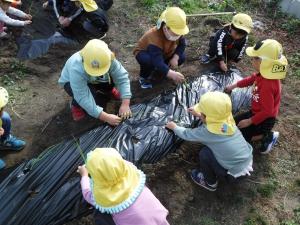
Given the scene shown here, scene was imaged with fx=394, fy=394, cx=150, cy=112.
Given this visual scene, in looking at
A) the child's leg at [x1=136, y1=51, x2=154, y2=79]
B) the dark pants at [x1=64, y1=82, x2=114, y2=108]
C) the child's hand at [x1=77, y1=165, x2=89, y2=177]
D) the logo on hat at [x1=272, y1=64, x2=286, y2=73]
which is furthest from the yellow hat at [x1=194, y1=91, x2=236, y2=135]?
the child's leg at [x1=136, y1=51, x2=154, y2=79]

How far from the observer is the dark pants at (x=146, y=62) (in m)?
4.03

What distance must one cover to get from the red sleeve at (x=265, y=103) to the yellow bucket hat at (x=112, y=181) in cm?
149

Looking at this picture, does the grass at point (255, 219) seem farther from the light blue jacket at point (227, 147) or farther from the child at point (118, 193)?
the child at point (118, 193)

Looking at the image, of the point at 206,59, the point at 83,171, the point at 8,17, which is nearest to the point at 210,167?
the point at 83,171

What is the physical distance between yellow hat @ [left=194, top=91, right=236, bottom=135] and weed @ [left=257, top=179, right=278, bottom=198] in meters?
0.77

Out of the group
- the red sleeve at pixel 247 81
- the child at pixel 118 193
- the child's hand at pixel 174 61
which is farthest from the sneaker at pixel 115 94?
the child at pixel 118 193

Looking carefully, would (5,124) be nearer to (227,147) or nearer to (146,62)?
(146,62)

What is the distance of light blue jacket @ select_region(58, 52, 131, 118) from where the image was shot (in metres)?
3.29

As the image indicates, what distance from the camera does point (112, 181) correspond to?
227cm

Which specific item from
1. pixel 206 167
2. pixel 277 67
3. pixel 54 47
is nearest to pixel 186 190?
pixel 206 167

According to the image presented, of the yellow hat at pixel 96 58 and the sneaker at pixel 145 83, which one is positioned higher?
the yellow hat at pixel 96 58

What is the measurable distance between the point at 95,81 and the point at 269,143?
172cm

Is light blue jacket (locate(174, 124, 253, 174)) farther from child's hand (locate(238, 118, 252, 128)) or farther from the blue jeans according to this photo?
the blue jeans

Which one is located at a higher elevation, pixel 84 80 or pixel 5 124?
pixel 84 80
